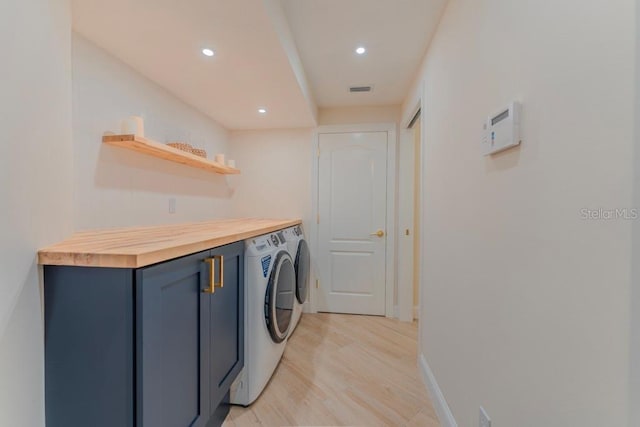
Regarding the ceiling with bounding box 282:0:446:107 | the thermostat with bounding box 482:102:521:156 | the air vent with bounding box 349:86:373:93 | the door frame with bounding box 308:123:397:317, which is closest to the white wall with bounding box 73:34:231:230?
the ceiling with bounding box 282:0:446:107

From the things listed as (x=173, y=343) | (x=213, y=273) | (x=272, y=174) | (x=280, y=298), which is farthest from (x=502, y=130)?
(x=272, y=174)

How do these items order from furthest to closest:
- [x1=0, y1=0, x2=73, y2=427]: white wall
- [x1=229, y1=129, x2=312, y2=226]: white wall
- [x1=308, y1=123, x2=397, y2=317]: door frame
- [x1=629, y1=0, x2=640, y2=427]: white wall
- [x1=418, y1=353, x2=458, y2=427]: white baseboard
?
[x1=229, y1=129, x2=312, y2=226]: white wall
[x1=308, y1=123, x2=397, y2=317]: door frame
[x1=418, y1=353, x2=458, y2=427]: white baseboard
[x1=0, y1=0, x2=73, y2=427]: white wall
[x1=629, y1=0, x2=640, y2=427]: white wall

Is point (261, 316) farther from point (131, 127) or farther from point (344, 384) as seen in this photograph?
point (131, 127)

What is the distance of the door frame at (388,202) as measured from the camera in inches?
118

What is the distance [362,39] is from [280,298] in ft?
6.13

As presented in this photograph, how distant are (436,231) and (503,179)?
0.81 meters

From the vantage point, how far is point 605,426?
0.58 meters

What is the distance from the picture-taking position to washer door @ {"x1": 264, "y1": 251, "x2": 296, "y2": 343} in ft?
5.91

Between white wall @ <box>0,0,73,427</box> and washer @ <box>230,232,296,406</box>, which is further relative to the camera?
washer @ <box>230,232,296,406</box>

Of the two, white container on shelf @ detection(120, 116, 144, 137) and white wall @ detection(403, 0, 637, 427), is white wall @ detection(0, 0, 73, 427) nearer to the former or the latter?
white container on shelf @ detection(120, 116, 144, 137)

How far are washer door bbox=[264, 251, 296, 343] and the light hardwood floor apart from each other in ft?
0.99

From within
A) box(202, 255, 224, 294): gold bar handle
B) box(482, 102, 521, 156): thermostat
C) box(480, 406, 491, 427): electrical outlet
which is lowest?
box(480, 406, 491, 427): electrical outlet

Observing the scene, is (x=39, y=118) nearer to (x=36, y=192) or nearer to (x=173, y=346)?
(x=36, y=192)

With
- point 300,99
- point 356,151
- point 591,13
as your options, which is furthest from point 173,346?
point 356,151
